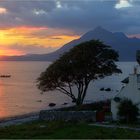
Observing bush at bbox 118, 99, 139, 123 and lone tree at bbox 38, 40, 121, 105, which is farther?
lone tree at bbox 38, 40, 121, 105

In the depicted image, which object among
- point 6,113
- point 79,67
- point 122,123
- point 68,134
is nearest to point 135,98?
point 122,123

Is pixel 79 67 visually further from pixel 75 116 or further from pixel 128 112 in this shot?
pixel 128 112

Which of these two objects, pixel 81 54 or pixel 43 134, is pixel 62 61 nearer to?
pixel 81 54

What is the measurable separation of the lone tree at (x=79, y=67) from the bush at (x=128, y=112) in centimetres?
2402

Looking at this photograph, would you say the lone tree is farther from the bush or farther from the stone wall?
the bush

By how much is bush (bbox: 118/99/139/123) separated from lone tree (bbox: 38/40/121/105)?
946 inches

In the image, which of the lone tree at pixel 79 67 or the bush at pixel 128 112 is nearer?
the bush at pixel 128 112

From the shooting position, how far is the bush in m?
38.0

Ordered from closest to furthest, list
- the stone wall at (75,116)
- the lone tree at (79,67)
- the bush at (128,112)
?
the bush at (128,112) < the stone wall at (75,116) < the lone tree at (79,67)

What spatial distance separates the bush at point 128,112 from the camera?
38.0 metres

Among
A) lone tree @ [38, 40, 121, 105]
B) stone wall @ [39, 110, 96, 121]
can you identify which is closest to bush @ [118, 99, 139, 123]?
stone wall @ [39, 110, 96, 121]

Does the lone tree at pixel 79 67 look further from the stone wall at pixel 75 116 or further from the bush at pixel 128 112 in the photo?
the bush at pixel 128 112

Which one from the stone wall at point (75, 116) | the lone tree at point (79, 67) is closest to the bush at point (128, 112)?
the stone wall at point (75, 116)

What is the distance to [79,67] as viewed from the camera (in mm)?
62750
